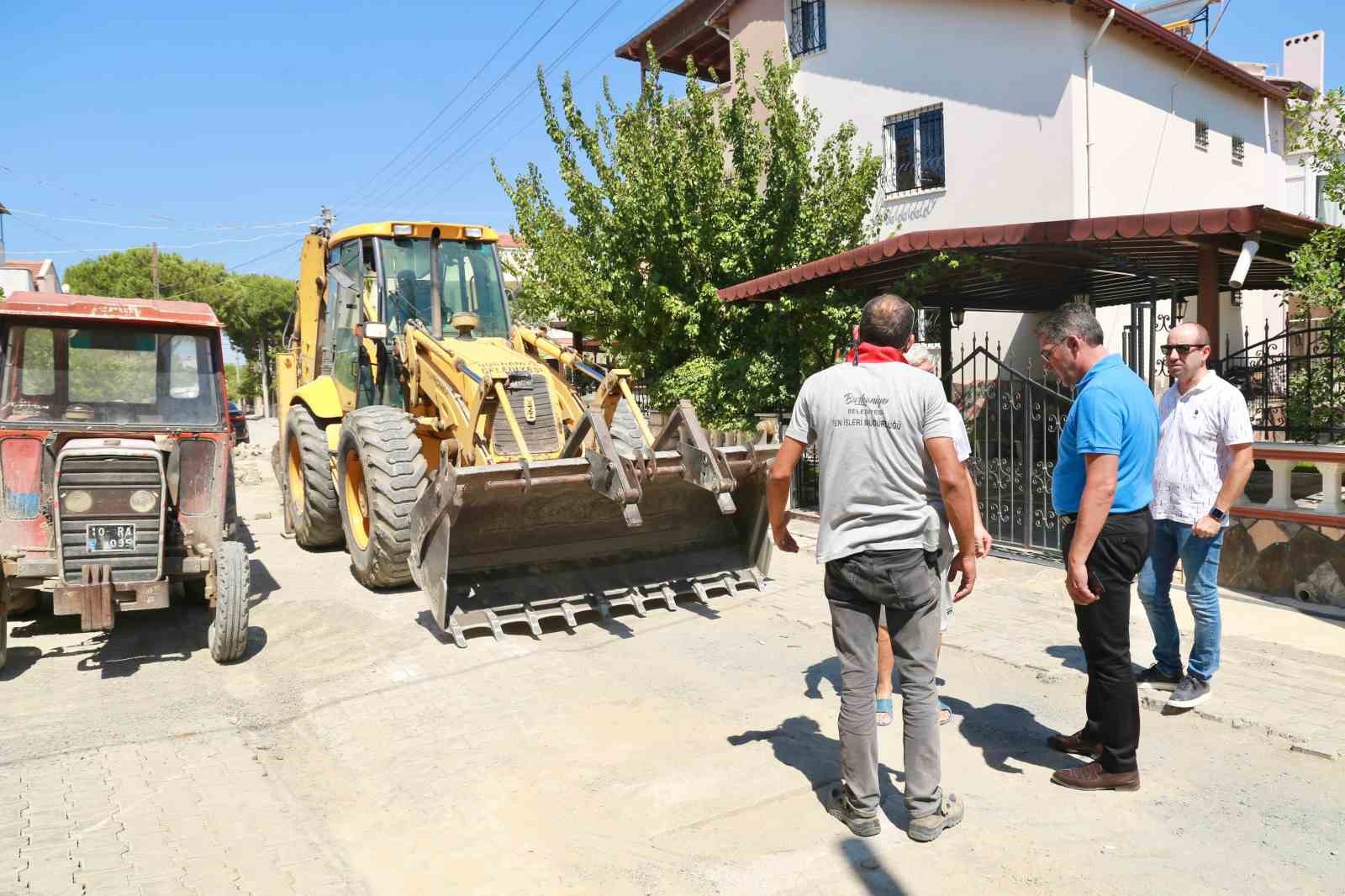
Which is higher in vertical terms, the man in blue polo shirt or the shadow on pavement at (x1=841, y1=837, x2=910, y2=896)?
the man in blue polo shirt

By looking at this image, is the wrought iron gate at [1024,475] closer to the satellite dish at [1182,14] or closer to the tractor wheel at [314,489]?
the tractor wheel at [314,489]

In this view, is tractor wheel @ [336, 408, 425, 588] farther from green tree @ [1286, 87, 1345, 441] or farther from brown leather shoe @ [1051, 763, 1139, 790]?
green tree @ [1286, 87, 1345, 441]

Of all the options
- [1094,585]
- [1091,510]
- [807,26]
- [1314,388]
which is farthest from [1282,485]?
[807,26]

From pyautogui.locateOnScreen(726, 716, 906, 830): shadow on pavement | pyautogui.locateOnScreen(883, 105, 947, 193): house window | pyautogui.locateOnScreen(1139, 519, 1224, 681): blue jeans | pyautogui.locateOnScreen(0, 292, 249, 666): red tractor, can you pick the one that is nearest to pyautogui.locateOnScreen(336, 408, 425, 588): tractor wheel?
pyautogui.locateOnScreen(0, 292, 249, 666): red tractor

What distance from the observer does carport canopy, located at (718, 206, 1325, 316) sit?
6988 millimetres

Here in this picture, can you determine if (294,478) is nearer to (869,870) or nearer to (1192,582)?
(869,870)

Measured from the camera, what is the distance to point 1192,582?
4605mm

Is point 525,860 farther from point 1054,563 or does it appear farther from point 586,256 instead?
point 586,256

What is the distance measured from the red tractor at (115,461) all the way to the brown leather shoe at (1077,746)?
4.64 metres

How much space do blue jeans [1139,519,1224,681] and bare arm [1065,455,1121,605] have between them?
110cm

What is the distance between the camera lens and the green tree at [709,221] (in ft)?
42.4

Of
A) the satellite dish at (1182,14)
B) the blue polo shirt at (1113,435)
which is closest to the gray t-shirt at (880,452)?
the blue polo shirt at (1113,435)

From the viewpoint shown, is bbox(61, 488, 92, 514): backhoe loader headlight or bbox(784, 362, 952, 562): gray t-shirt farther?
bbox(61, 488, 92, 514): backhoe loader headlight

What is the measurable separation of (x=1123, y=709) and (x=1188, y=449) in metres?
1.53
